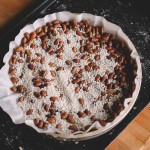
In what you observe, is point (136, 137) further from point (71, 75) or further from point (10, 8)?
point (10, 8)

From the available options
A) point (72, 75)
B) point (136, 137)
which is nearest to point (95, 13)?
point (72, 75)

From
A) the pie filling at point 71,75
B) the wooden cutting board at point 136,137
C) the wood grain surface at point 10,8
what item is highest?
the wood grain surface at point 10,8

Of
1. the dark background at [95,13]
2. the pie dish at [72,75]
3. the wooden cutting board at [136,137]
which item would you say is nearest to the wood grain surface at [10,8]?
the dark background at [95,13]

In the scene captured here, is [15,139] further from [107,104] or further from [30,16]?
[30,16]

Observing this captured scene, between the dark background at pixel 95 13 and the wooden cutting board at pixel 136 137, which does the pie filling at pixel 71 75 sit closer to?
the dark background at pixel 95 13

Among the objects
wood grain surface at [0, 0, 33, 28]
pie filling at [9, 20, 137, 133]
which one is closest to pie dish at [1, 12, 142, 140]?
pie filling at [9, 20, 137, 133]
